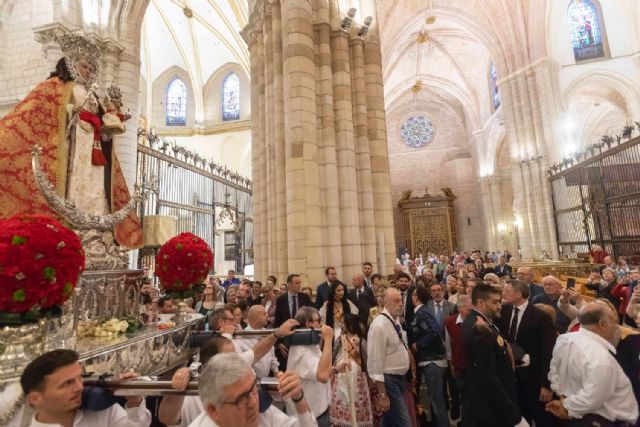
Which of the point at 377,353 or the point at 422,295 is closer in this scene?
the point at 377,353

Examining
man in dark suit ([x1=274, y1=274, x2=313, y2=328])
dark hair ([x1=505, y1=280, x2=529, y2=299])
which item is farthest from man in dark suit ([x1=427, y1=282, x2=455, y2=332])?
man in dark suit ([x1=274, y1=274, x2=313, y2=328])

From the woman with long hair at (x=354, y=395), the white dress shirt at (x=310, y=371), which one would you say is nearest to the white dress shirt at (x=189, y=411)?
the white dress shirt at (x=310, y=371)

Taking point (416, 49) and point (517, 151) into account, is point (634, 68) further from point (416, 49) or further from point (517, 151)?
point (416, 49)

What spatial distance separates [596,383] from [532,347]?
898 millimetres

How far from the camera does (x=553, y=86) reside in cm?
1619

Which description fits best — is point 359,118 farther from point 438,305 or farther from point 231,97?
point 231,97

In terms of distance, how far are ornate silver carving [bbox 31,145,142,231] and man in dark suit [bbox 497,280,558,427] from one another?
137 inches

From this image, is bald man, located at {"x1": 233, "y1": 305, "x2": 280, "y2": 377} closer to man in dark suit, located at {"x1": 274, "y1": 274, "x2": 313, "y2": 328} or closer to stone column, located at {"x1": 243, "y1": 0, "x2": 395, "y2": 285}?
man in dark suit, located at {"x1": 274, "y1": 274, "x2": 313, "y2": 328}

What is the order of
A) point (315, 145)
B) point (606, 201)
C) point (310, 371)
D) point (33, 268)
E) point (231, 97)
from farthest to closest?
1. point (231, 97)
2. point (606, 201)
3. point (315, 145)
4. point (310, 371)
5. point (33, 268)

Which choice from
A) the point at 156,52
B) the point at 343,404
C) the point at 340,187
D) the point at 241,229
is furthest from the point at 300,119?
the point at 156,52

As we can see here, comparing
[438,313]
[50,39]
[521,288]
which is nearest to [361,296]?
[438,313]

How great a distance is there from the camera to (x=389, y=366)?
3.24 m

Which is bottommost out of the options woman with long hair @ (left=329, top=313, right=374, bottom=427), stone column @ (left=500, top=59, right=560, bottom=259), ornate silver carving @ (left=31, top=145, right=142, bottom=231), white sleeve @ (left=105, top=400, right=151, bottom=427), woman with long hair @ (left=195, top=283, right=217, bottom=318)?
woman with long hair @ (left=329, top=313, right=374, bottom=427)

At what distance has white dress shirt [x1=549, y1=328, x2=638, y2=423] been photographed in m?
2.21
